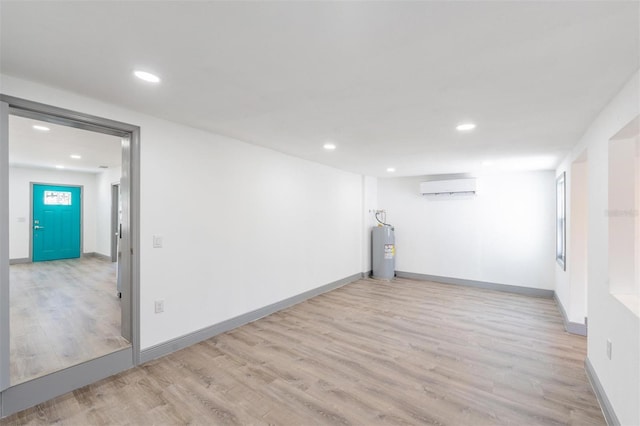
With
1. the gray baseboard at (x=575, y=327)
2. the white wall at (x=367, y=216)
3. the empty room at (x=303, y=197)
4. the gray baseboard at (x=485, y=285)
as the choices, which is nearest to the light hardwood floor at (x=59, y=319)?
the empty room at (x=303, y=197)

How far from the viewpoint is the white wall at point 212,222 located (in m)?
2.81

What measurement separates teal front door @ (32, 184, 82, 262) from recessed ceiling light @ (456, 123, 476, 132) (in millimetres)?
9575

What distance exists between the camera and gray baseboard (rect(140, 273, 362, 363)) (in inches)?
112

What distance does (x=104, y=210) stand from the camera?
7.89 metres

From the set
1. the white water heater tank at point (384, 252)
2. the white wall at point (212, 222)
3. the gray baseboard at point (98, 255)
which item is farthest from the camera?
the gray baseboard at point (98, 255)

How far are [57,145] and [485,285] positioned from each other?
315 inches

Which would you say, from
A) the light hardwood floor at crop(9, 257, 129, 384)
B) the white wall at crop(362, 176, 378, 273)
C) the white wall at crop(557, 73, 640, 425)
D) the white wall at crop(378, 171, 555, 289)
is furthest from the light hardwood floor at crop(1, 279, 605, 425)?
the white wall at crop(362, 176, 378, 273)

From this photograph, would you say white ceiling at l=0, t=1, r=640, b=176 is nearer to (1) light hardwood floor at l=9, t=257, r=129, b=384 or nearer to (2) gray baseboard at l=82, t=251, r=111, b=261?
(1) light hardwood floor at l=9, t=257, r=129, b=384

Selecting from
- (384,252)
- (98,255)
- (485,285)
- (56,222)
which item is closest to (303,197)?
(384,252)

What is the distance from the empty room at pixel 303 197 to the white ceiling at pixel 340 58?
0.02 metres

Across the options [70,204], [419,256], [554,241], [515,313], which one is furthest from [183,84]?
[70,204]

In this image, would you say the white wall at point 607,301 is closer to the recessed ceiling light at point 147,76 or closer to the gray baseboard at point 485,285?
the recessed ceiling light at point 147,76

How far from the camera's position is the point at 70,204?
7914mm

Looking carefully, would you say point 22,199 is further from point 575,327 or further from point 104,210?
point 575,327
